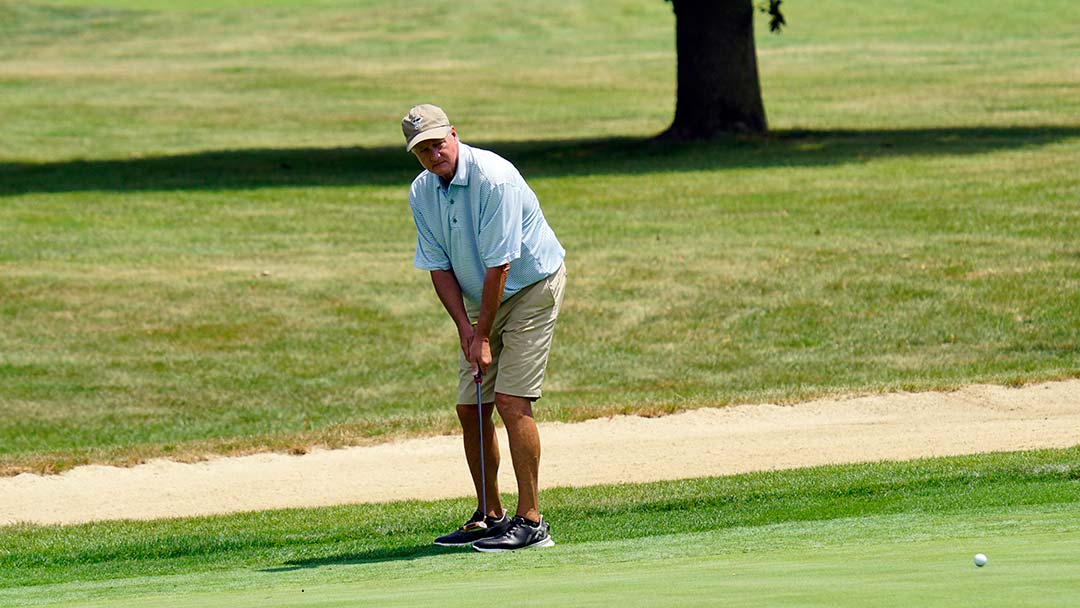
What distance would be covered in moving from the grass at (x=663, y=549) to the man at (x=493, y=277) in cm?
45

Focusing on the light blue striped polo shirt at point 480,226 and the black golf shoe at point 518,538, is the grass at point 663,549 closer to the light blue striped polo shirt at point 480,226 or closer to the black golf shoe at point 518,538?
the black golf shoe at point 518,538

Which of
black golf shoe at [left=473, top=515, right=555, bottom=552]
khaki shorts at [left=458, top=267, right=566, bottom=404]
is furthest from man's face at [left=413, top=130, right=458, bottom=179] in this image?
black golf shoe at [left=473, top=515, right=555, bottom=552]

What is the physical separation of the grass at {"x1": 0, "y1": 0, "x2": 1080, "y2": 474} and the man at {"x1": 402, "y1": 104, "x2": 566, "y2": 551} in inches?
176

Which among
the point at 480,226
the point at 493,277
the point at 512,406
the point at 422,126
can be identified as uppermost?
the point at 422,126

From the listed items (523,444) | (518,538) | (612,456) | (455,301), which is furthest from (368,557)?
(612,456)

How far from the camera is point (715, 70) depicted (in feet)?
85.3

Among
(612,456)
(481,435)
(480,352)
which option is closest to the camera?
(480,352)

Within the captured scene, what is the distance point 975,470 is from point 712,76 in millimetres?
17328

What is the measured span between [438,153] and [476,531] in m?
1.94

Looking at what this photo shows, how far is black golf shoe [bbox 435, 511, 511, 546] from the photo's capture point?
26.0 feet

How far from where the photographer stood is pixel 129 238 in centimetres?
1958

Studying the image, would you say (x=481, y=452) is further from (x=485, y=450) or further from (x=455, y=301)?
(x=455, y=301)

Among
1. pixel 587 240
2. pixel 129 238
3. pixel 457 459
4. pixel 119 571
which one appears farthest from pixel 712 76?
pixel 119 571

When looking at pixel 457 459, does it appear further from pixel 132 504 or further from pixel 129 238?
pixel 129 238
